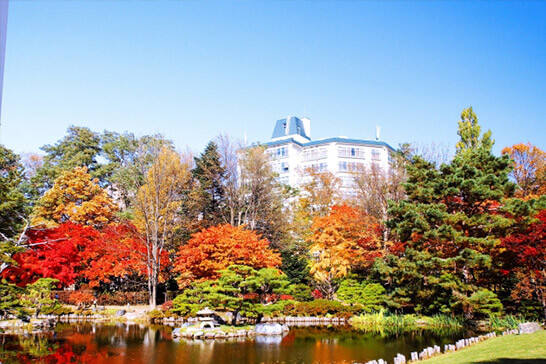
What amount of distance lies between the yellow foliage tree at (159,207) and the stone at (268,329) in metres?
7.69

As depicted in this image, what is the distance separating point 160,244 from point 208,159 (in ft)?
20.1

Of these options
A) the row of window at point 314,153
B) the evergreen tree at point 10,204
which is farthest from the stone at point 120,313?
the row of window at point 314,153

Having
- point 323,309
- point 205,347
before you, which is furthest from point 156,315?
point 323,309

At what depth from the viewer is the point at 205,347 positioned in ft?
42.9

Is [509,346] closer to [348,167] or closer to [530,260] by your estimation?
[530,260]

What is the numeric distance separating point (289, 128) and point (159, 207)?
29.8 metres

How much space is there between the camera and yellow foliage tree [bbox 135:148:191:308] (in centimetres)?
2239

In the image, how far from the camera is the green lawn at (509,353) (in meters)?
7.83

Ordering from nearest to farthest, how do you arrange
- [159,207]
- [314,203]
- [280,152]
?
[159,207] < [314,203] < [280,152]

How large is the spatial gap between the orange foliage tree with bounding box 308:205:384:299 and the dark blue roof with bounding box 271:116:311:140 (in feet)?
92.9

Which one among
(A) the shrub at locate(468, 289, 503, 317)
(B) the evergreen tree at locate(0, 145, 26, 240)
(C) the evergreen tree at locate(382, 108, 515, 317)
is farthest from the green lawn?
(B) the evergreen tree at locate(0, 145, 26, 240)

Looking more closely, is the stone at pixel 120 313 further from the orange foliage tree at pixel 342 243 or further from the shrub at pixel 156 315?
the orange foliage tree at pixel 342 243

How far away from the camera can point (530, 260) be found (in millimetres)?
13945

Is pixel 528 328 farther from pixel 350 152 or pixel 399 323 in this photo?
pixel 350 152
